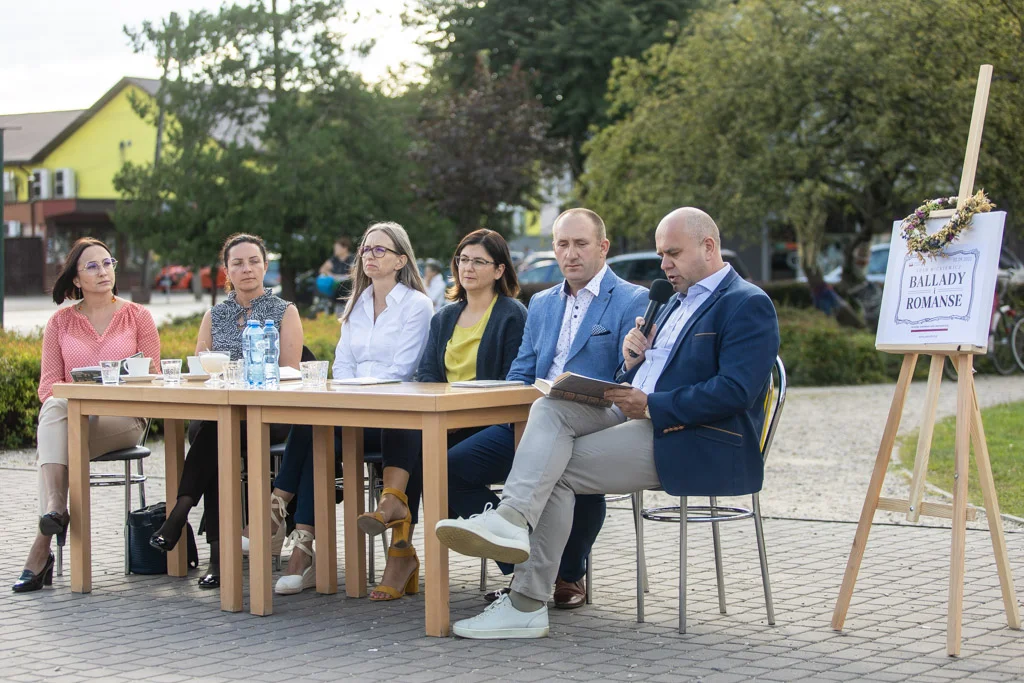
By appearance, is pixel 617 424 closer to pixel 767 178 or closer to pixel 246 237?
→ pixel 246 237

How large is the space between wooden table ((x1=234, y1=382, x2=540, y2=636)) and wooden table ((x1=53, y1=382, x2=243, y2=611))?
0.04 m

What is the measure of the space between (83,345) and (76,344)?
4 cm

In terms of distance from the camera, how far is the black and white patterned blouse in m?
7.00

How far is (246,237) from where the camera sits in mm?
7062

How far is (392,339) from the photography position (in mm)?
6863

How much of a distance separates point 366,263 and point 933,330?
9.86 feet

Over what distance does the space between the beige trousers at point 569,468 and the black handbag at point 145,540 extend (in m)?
2.15

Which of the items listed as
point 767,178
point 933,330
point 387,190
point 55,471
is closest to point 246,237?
point 55,471

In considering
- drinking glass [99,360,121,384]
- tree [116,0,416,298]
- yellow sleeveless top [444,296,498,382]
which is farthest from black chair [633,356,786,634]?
tree [116,0,416,298]

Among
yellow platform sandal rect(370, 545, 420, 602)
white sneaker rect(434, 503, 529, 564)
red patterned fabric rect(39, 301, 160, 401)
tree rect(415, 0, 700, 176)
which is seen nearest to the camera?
white sneaker rect(434, 503, 529, 564)

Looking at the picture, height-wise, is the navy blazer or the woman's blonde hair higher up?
the woman's blonde hair

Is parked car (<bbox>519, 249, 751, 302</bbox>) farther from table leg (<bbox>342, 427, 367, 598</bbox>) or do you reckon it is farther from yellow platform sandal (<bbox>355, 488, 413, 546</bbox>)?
yellow platform sandal (<bbox>355, 488, 413, 546</bbox>)

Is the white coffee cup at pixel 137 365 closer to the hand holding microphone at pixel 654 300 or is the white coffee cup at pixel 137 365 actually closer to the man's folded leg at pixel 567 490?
the man's folded leg at pixel 567 490

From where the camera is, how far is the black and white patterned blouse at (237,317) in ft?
23.0
